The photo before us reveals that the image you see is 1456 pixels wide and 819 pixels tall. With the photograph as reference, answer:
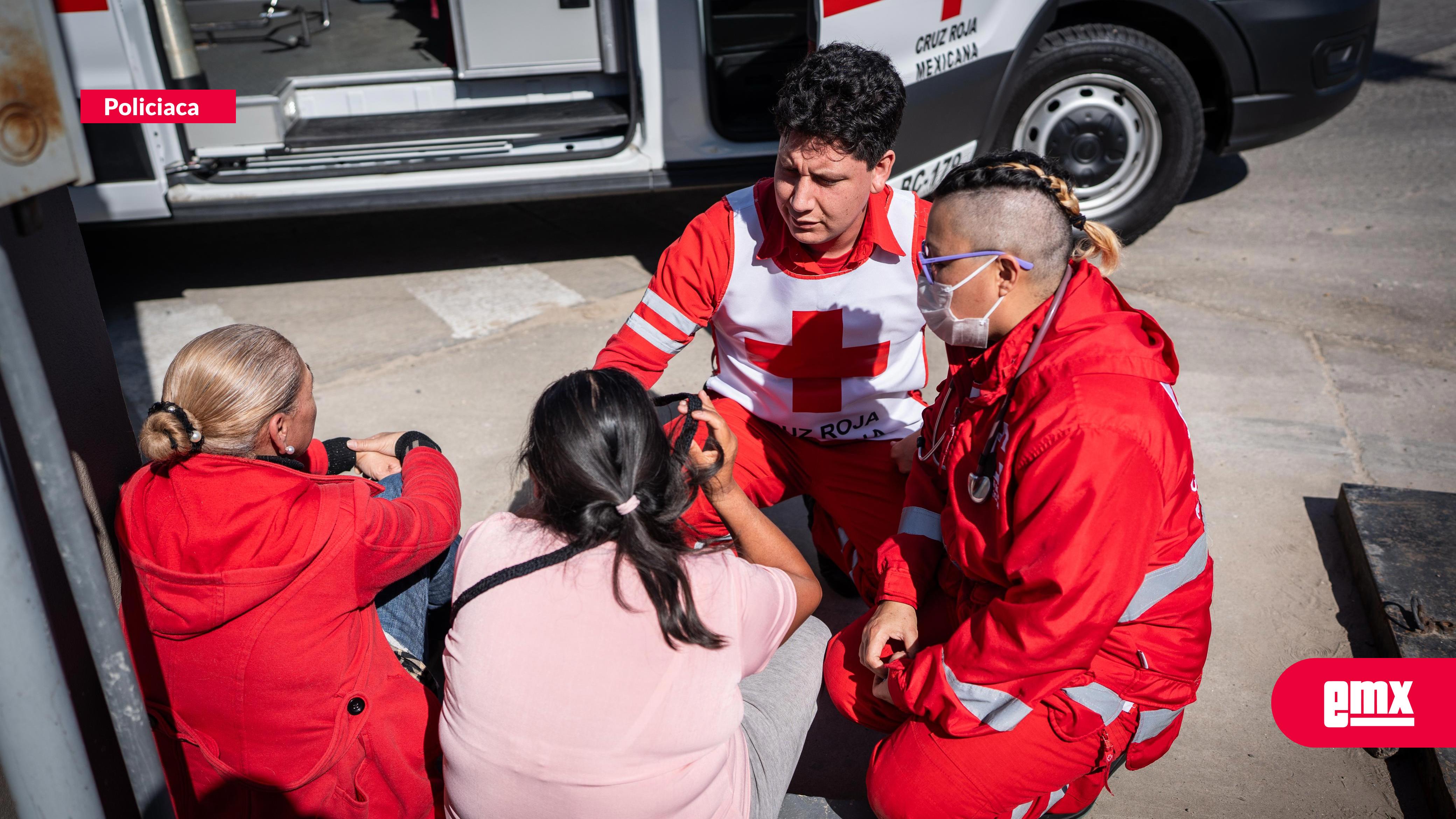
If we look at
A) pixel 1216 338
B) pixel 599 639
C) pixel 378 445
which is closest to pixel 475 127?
pixel 378 445

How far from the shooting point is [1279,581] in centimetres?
276

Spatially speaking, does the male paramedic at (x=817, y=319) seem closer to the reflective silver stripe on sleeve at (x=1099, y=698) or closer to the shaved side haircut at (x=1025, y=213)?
the shaved side haircut at (x=1025, y=213)

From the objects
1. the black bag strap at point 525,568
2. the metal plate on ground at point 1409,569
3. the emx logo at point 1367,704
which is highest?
the black bag strap at point 525,568

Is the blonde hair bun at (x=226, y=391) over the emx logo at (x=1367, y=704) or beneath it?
over

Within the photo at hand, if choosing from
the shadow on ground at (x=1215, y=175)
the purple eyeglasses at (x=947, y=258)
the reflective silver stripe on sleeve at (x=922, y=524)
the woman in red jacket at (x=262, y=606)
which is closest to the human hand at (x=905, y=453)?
the reflective silver stripe on sleeve at (x=922, y=524)

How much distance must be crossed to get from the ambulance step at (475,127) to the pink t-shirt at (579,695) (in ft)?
11.0

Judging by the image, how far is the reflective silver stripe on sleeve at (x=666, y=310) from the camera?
2482mm

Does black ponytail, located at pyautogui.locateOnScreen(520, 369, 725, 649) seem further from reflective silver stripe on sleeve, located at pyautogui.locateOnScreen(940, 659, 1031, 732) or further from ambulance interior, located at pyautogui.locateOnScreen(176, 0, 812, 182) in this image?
ambulance interior, located at pyautogui.locateOnScreen(176, 0, 812, 182)

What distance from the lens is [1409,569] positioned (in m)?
2.54

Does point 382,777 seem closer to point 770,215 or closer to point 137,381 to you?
point 770,215

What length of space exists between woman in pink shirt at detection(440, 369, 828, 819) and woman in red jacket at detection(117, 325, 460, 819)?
0.27 metres

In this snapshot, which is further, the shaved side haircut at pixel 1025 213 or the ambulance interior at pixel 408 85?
the ambulance interior at pixel 408 85

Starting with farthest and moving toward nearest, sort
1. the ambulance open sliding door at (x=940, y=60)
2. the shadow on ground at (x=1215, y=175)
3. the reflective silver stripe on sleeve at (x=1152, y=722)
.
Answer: the shadow on ground at (x=1215, y=175), the ambulance open sliding door at (x=940, y=60), the reflective silver stripe on sleeve at (x=1152, y=722)

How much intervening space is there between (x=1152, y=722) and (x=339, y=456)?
1805mm
